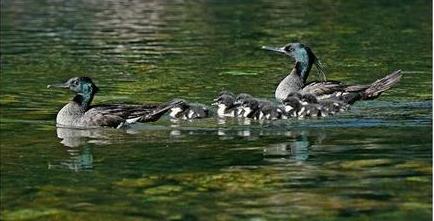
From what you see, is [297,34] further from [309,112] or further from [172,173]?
[172,173]

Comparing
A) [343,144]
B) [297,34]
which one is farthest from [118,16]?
[343,144]

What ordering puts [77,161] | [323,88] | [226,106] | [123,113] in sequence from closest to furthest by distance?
[77,161], [123,113], [226,106], [323,88]

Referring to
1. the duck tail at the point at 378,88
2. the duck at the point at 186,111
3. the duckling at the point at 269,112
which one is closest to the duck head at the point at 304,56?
the duck tail at the point at 378,88

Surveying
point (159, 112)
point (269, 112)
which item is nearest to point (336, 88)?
point (269, 112)

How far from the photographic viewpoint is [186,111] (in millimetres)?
17875

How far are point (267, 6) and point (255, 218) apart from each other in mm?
32841

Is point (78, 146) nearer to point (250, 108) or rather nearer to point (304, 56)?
point (250, 108)

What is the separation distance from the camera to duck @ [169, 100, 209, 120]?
17.8 metres

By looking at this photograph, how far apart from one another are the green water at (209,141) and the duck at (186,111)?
0.23 meters

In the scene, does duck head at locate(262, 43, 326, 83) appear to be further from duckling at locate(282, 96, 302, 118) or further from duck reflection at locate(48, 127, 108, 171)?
duck reflection at locate(48, 127, 108, 171)

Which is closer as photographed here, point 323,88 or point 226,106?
point 226,106

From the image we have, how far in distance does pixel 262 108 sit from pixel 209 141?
202 cm

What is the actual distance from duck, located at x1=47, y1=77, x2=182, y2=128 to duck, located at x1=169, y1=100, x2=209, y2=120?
0.12 m

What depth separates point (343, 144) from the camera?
50.8ft
